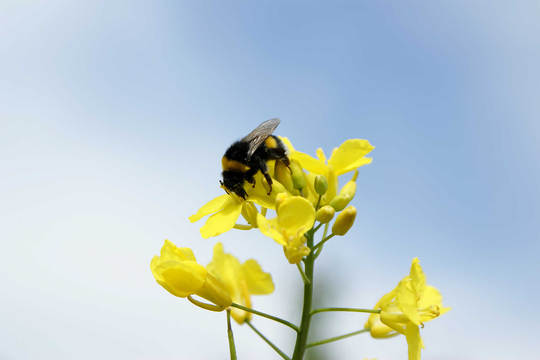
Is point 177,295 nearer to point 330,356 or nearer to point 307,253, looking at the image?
point 307,253

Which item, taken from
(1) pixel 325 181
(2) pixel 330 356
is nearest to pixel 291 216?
(1) pixel 325 181

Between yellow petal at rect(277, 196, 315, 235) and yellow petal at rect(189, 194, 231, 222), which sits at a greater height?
yellow petal at rect(189, 194, 231, 222)

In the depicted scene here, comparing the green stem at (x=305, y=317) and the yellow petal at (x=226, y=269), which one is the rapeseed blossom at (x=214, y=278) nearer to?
the yellow petal at (x=226, y=269)

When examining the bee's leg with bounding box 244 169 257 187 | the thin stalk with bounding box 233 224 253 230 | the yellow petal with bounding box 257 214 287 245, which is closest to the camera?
the yellow petal with bounding box 257 214 287 245

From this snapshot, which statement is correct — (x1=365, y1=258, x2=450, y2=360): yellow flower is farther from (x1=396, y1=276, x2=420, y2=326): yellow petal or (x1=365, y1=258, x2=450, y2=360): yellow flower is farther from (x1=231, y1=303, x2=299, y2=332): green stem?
(x1=231, y1=303, x2=299, y2=332): green stem

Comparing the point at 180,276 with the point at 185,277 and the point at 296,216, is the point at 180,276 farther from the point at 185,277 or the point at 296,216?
the point at 296,216

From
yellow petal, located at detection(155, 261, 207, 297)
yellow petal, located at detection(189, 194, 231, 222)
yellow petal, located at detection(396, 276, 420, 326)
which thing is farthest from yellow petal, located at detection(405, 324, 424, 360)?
yellow petal, located at detection(189, 194, 231, 222)
